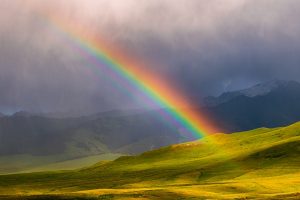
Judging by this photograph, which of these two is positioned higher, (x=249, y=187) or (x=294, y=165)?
(x=294, y=165)

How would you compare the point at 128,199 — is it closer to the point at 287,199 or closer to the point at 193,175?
the point at 287,199

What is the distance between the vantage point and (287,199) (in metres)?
68.6

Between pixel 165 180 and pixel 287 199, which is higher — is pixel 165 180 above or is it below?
above

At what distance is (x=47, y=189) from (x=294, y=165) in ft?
322

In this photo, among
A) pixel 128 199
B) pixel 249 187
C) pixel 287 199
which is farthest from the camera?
pixel 249 187

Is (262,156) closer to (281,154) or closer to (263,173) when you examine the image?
(281,154)

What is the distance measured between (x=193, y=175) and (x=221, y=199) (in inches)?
3857

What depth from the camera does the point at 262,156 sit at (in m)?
199

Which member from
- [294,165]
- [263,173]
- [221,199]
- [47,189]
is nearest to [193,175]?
[263,173]

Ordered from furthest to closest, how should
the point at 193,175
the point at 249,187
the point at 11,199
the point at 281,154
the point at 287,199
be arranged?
the point at 281,154
the point at 193,175
the point at 249,187
the point at 11,199
the point at 287,199

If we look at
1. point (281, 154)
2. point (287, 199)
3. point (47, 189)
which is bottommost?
point (287, 199)

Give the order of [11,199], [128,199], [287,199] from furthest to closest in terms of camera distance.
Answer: [11,199] → [128,199] → [287,199]

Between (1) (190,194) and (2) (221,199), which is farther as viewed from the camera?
(1) (190,194)

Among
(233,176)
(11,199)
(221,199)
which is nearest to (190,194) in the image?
(221,199)
